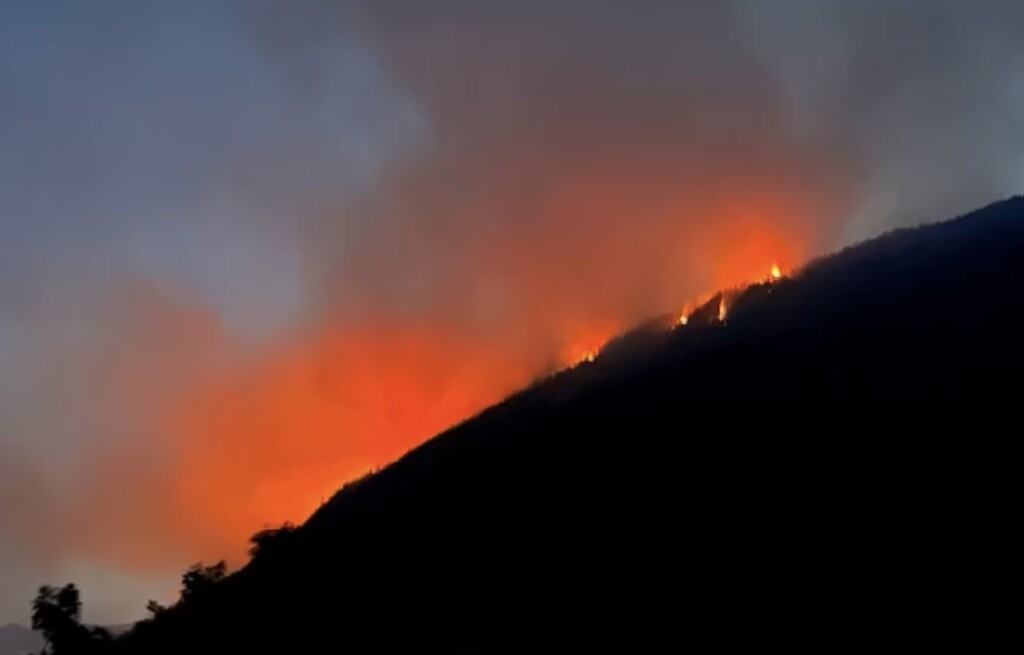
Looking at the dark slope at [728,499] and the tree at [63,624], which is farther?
the tree at [63,624]

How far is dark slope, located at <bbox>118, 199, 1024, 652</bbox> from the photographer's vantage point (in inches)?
3492

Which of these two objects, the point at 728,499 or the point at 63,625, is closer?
the point at 728,499

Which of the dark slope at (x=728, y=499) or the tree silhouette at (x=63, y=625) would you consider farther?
the tree silhouette at (x=63, y=625)

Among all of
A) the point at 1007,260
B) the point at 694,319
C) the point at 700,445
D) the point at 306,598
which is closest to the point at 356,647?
the point at 306,598

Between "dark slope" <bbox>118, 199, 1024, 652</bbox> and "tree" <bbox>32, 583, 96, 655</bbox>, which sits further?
"tree" <bbox>32, 583, 96, 655</bbox>

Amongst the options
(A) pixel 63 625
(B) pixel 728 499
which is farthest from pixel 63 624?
(B) pixel 728 499

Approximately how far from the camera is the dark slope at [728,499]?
88.7 metres

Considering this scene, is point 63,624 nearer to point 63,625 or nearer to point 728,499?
point 63,625

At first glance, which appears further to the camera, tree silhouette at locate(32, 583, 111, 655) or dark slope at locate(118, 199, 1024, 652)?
tree silhouette at locate(32, 583, 111, 655)

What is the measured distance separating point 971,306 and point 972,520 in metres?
42.3

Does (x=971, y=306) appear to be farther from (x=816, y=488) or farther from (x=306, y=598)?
(x=306, y=598)

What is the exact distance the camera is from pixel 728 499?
107 meters

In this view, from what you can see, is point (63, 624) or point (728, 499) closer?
point (728, 499)

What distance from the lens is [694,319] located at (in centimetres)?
15212
